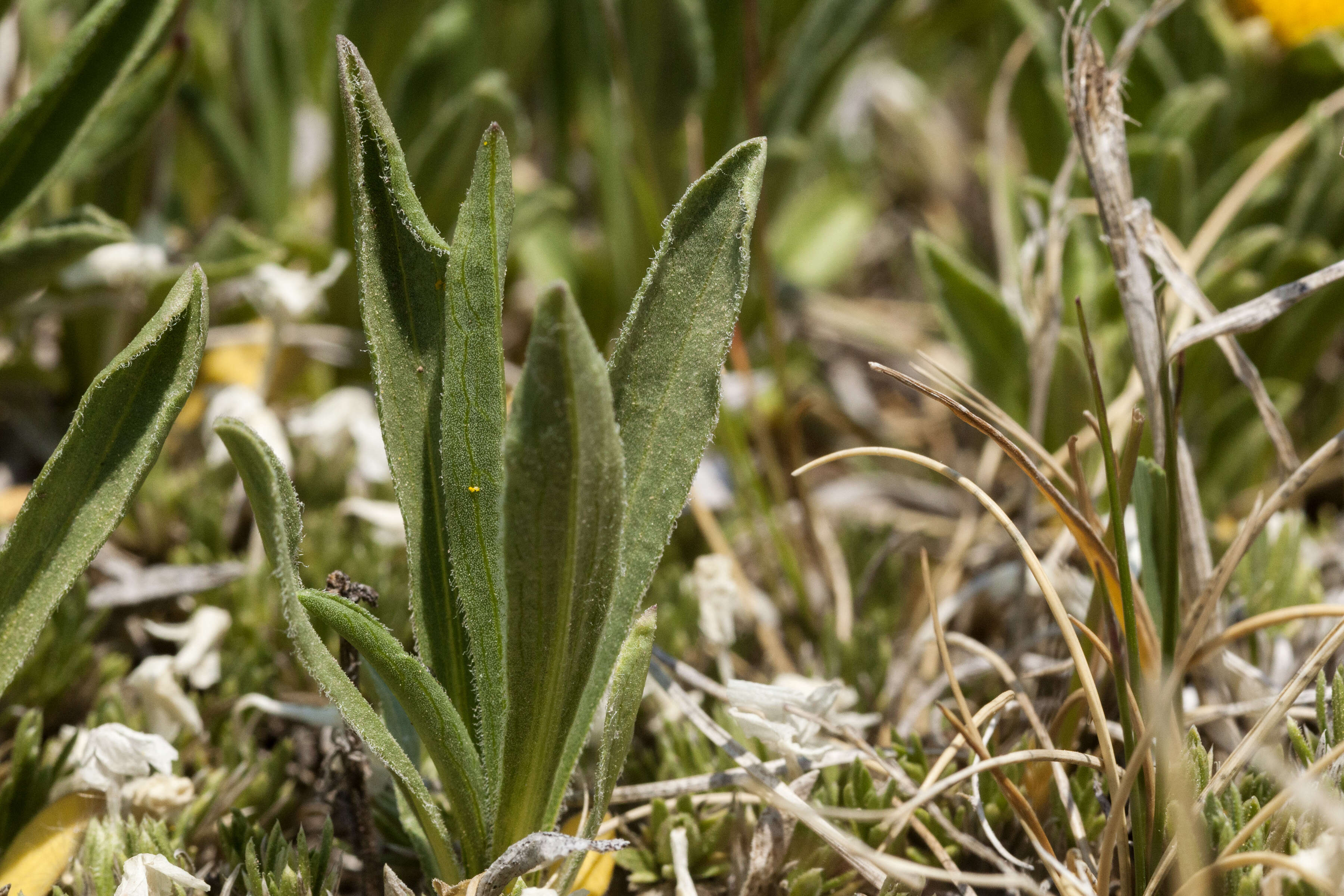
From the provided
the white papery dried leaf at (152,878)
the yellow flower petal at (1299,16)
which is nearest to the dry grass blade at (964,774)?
the white papery dried leaf at (152,878)

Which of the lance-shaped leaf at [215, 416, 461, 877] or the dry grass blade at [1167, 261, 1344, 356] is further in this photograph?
the dry grass blade at [1167, 261, 1344, 356]

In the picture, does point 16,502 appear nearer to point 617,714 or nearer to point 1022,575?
point 617,714

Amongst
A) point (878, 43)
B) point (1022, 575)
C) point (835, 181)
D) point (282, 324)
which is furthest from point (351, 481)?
point (878, 43)

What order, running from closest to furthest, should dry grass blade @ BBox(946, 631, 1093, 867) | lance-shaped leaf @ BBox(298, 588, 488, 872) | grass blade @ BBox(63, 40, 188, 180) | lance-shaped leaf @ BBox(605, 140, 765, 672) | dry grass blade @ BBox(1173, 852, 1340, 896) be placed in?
dry grass blade @ BBox(1173, 852, 1340, 896), lance-shaped leaf @ BBox(298, 588, 488, 872), lance-shaped leaf @ BBox(605, 140, 765, 672), dry grass blade @ BBox(946, 631, 1093, 867), grass blade @ BBox(63, 40, 188, 180)

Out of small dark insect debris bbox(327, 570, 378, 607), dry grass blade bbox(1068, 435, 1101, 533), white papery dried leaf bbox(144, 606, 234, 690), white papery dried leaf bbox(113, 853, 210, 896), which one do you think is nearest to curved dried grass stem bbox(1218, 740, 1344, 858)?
dry grass blade bbox(1068, 435, 1101, 533)

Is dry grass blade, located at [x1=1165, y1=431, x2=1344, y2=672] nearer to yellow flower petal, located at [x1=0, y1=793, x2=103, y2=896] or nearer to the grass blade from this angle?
yellow flower petal, located at [x1=0, y1=793, x2=103, y2=896]

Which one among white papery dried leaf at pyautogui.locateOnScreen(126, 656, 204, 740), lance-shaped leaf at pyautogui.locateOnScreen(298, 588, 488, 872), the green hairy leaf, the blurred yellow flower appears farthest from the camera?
the blurred yellow flower

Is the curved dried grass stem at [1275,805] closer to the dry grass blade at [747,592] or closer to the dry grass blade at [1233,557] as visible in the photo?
the dry grass blade at [1233,557]
